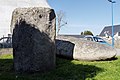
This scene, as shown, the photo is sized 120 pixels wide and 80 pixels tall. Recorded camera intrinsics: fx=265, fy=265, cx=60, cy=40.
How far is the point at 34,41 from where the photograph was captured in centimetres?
847

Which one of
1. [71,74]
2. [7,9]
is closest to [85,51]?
[71,74]

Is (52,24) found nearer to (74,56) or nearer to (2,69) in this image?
(2,69)

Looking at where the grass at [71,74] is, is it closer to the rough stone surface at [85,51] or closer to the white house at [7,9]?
the rough stone surface at [85,51]

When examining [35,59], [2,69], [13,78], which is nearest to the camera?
[13,78]

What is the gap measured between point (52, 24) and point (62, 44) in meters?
3.49

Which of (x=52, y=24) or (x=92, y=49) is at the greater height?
(x=52, y=24)

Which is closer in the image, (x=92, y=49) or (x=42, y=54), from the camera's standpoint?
(x=42, y=54)

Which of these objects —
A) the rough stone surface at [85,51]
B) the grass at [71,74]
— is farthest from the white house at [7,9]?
the grass at [71,74]

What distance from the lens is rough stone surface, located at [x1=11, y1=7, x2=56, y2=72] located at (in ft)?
27.7

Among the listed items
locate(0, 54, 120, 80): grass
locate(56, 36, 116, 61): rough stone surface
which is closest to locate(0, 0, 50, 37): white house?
locate(56, 36, 116, 61): rough stone surface

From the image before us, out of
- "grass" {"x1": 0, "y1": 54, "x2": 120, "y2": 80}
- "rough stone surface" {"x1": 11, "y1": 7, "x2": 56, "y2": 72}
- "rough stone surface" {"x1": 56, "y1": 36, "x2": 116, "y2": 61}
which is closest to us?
"grass" {"x1": 0, "y1": 54, "x2": 120, "y2": 80}

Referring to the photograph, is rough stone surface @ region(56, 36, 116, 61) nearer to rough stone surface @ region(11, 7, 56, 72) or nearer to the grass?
the grass

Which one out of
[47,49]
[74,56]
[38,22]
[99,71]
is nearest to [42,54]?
[47,49]

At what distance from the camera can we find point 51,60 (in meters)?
8.73
